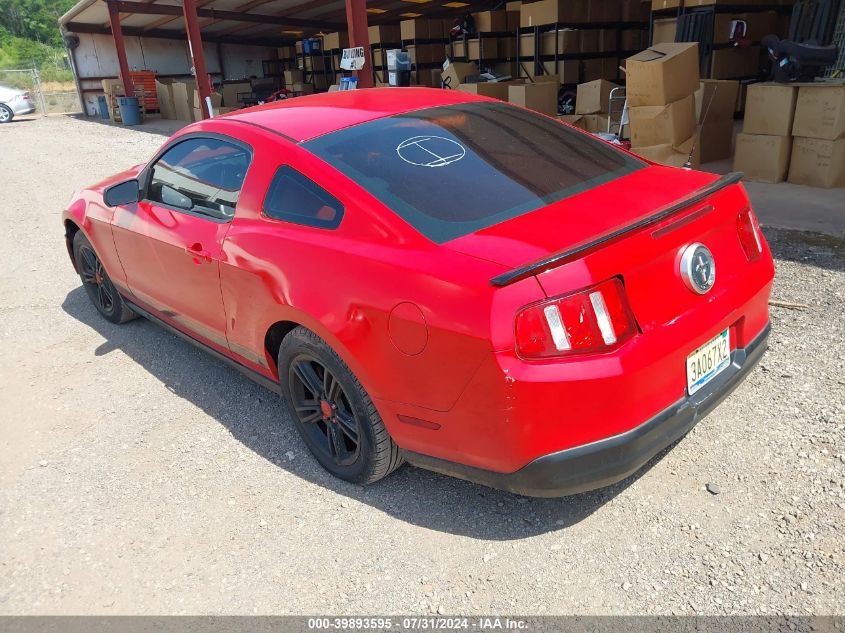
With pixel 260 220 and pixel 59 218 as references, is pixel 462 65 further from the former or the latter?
pixel 260 220

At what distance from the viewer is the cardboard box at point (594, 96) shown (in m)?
9.41

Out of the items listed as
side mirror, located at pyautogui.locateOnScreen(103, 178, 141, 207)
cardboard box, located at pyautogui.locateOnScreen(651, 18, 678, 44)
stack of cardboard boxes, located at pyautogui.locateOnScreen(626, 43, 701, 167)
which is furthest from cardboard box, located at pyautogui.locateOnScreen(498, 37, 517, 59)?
side mirror, located at pyautogui.locateOnScreen(103, 178, 141, 207)

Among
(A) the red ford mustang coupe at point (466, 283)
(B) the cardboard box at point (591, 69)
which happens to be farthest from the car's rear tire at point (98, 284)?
(B) the cardboard box at point (591, 69)

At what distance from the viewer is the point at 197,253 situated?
321cm

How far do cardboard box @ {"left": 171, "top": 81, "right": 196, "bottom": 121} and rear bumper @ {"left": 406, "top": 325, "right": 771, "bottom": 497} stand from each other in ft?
66.0

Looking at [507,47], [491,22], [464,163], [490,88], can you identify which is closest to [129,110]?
[491,22]

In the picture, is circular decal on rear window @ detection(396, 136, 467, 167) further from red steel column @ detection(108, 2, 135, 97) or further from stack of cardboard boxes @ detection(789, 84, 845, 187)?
red steel column @ detection(108, 2, 135, 97)

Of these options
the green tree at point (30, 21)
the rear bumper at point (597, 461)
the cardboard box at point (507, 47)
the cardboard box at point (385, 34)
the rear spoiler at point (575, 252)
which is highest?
the green tree at point (30, 21)

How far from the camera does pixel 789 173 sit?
6.99m

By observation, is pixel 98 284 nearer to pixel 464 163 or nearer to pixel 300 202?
pixel 300 202

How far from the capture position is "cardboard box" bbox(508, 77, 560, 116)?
9977mm

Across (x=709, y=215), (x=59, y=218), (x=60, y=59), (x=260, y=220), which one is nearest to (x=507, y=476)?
(x=709, y=215)

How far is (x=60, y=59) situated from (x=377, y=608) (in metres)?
59.8

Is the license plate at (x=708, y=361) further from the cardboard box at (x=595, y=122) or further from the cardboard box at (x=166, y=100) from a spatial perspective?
the cardboard box at (x=166, y=100)
